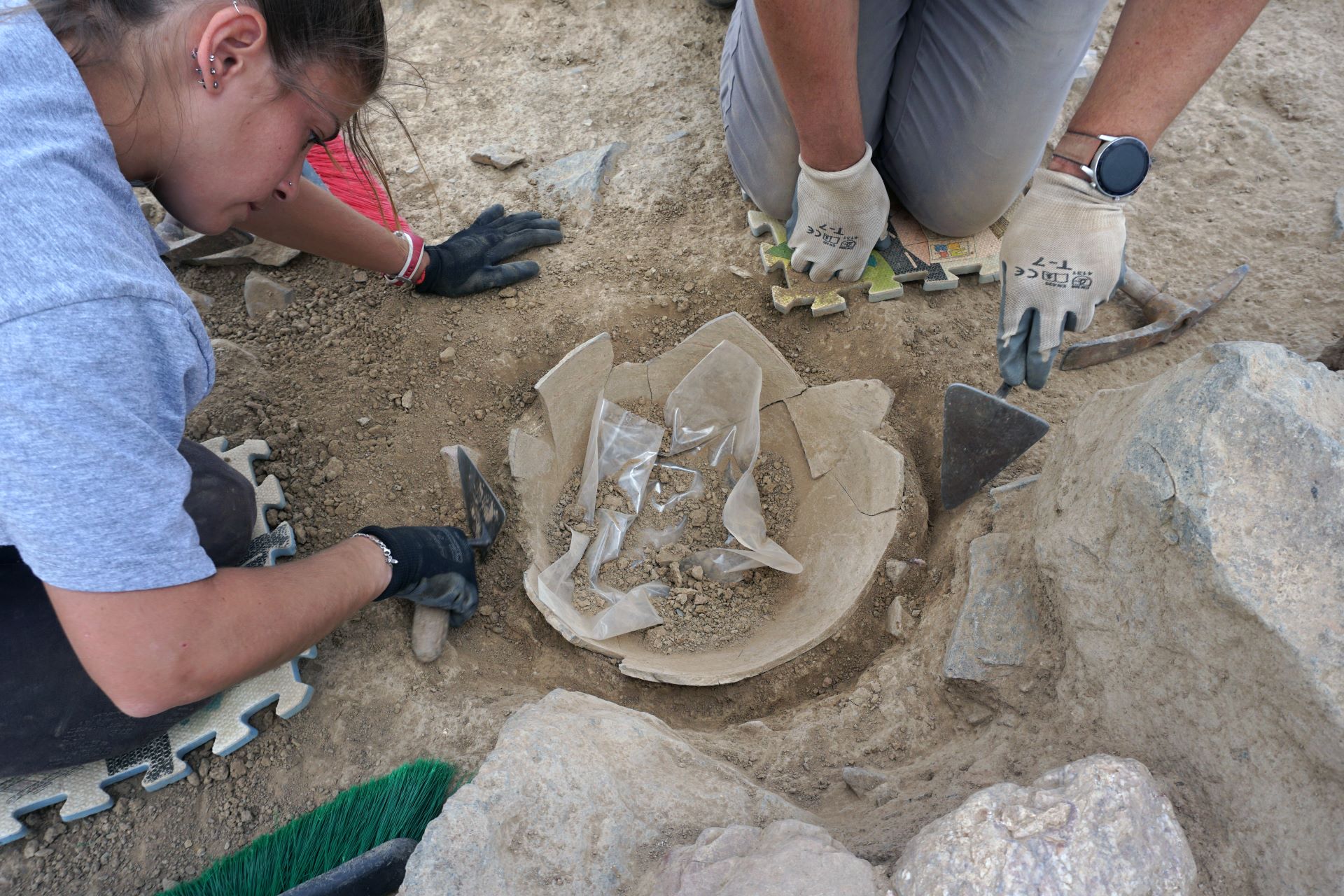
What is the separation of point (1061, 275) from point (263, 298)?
2220mm

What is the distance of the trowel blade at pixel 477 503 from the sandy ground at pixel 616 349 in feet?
0.30

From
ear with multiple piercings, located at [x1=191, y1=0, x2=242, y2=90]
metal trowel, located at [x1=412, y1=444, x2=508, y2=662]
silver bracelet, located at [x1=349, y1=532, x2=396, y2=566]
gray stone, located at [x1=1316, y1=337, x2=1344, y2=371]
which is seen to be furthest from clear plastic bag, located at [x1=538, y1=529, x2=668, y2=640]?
gray stone, located at [x1=1316, y1=337, x2=1344, y2=371]

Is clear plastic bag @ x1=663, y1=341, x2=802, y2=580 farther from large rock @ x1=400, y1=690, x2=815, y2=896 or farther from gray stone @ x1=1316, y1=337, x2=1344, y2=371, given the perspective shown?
gray stone @ x1=1316, y1=337, x2=1344, y2=371

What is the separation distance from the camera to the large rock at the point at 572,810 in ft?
3.82

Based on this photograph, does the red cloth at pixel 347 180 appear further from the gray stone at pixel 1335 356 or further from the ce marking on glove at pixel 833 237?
the gray stone at pixel 1335 356

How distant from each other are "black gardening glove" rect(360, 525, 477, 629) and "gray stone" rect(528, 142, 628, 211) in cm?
133

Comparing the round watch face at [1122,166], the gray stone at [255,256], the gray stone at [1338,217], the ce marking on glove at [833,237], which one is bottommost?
the gray stone at [255,256]

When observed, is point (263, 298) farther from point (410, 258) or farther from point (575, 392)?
point (575, 392)

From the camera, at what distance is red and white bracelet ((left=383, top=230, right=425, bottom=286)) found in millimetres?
2246

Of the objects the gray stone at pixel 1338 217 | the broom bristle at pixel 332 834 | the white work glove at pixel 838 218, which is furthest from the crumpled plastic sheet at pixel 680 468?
the gray stone at pixel 1338 217

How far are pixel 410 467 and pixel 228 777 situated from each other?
790mm

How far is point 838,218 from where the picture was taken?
2.26 meters

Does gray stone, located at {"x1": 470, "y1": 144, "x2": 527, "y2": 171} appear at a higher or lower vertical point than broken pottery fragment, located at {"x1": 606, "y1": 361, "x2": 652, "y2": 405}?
higher

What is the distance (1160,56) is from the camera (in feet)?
5.20
